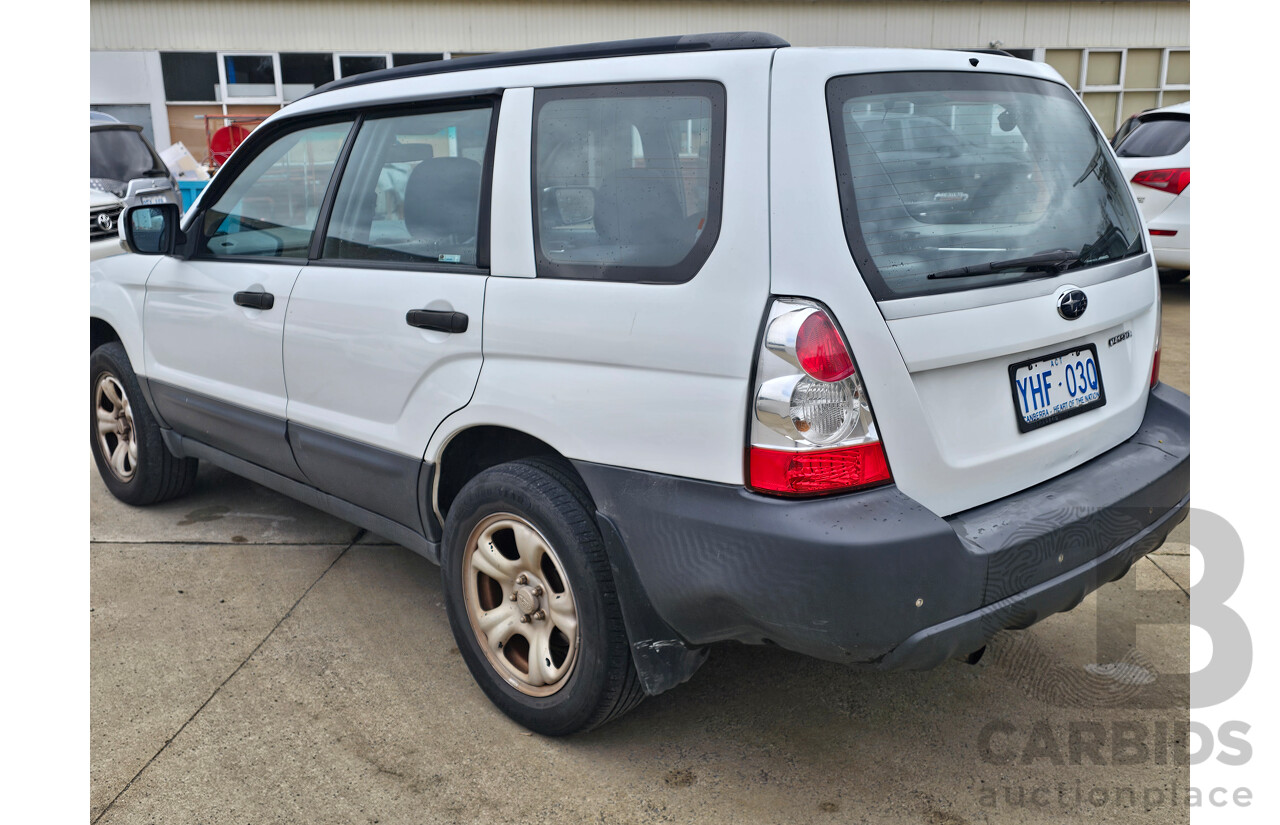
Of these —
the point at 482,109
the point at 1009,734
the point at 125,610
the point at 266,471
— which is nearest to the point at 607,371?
the point at 482,109

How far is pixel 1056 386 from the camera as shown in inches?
97.0

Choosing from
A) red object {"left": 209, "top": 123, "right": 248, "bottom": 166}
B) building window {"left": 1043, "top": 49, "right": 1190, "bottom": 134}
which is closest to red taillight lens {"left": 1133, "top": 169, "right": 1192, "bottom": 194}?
building window {"left": 1043, "top": 49, "right": 1190, "bottom": 134}

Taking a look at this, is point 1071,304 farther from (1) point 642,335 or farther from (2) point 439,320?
(2) point 439,320

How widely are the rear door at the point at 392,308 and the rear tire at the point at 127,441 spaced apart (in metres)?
→ 1.32

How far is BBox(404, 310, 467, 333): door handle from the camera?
2.71m

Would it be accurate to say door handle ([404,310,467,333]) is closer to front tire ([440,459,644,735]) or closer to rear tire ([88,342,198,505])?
front tire ([440,459,644,735])

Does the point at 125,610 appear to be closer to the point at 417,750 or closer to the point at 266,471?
the point at 266,471

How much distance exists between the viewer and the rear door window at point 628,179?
2.27m

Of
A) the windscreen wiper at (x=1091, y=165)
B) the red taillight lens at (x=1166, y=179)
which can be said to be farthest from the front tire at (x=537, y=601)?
the red taillight lens at (x=1166, y=179)

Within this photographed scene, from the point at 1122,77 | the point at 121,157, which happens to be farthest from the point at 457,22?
the point at 1122,77

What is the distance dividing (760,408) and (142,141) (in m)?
11.5

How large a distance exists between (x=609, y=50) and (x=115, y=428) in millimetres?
3257

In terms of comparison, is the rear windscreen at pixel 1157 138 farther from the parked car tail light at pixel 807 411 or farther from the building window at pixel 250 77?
the building window at pixel 250 77

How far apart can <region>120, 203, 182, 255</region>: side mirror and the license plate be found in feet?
10.6
